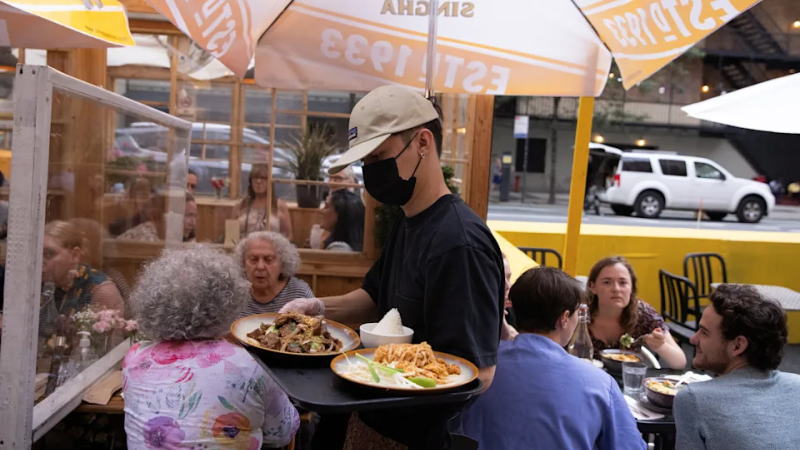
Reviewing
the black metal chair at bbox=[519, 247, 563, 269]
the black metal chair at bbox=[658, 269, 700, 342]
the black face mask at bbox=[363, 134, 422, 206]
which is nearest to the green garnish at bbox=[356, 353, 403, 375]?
the black face mask at bbox=[363, 134, 422, 206]

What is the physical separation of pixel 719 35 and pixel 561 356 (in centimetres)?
3000

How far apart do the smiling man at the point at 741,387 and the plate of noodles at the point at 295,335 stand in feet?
4.07

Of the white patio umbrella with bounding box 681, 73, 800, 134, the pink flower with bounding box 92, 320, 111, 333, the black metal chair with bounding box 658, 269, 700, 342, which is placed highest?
the white patio umbrella with bounding box 681, 73, 800, 134

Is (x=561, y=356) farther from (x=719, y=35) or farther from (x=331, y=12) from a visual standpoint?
(x=719, y=35)

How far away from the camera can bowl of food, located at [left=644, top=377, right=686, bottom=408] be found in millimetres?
3008

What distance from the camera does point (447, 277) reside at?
69.1 inches

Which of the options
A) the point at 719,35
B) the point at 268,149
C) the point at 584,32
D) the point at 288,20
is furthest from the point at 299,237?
the point at 719,35

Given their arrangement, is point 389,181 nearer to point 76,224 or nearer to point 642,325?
point 76,224

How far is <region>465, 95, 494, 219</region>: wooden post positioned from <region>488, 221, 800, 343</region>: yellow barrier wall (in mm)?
2749

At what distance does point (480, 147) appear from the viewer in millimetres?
5496

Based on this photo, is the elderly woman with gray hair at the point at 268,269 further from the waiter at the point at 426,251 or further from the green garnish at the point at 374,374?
the green garnish at the point at 374,374

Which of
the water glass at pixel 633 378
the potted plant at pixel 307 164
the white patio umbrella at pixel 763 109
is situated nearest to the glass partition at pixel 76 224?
the potted plant at pixel 307 164

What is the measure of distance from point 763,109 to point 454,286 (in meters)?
2.66

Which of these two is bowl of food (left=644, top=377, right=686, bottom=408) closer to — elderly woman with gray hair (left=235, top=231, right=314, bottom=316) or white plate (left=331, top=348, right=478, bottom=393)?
white plate (left=331, top=348, right=478, bottom=393)
